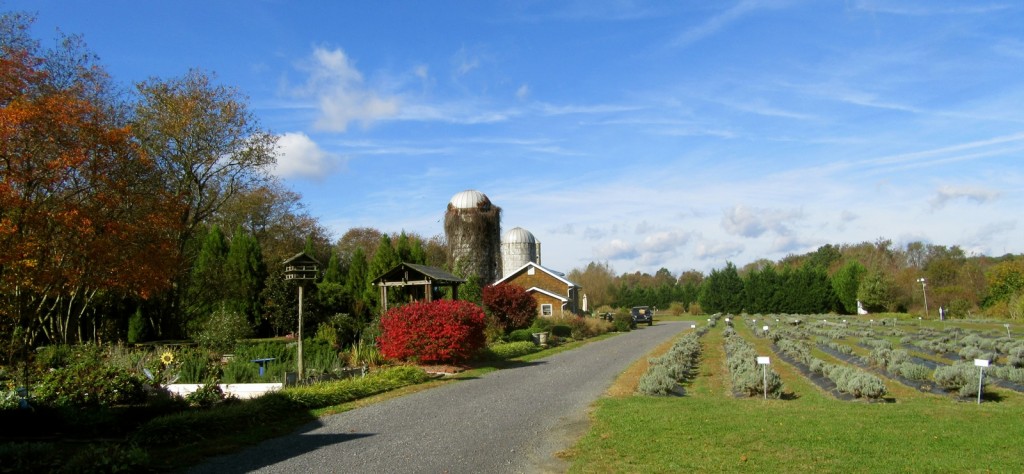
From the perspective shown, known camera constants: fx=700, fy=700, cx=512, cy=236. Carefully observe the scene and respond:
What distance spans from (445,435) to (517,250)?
4423 centimetres

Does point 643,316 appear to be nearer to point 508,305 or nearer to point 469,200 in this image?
point 469,200

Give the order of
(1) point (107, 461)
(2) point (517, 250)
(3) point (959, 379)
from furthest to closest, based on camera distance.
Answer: (2) point (517, 250), (3) point (959, 379), (1) point (107, 461)

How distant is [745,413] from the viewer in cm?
1006

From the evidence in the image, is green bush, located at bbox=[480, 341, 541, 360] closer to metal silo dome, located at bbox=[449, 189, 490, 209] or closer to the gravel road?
the gravel road

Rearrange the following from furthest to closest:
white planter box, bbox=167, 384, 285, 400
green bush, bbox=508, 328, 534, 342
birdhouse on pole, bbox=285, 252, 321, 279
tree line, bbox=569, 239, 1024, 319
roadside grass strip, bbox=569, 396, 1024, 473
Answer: tree line, bbox=569, 239, 1024, 319
green bush, bbox=508, 328, 534, 342
birdhouse on pole, bbox=285, 252, 321, 279
white planter box, bbox=167, 384, 285, 400
roadside grass strip, bbox=569, 396, 1024, 473

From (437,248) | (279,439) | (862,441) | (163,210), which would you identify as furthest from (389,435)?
(437,248)

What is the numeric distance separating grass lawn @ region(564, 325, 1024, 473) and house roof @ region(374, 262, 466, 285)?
1120 centimetres

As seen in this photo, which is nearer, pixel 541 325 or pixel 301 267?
pixel 301 267

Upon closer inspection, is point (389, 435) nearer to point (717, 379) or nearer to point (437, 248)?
point (717, 379)

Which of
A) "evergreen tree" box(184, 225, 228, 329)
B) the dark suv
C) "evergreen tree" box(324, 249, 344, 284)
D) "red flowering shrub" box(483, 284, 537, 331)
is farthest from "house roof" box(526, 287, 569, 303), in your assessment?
"evergreen tree" box(184, 225, 228, 329)

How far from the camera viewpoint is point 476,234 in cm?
4531

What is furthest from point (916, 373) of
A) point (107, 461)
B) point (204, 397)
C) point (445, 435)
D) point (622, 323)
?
point (622, 323)

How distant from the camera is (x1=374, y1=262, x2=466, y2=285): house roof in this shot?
21938 mm

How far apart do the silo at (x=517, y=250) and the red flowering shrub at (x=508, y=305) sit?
21.5 metres
